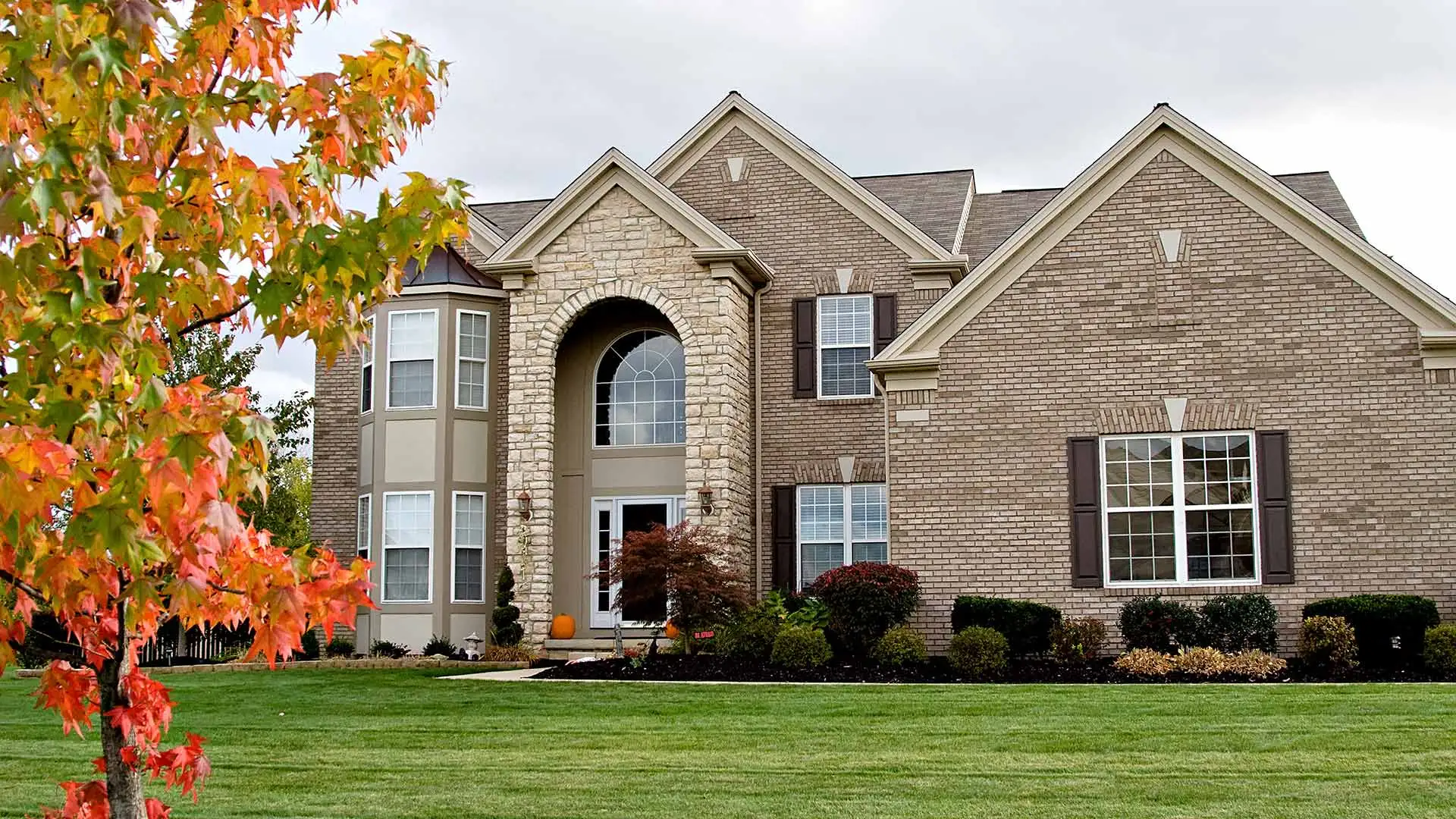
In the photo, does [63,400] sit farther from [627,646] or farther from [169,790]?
[627,646]

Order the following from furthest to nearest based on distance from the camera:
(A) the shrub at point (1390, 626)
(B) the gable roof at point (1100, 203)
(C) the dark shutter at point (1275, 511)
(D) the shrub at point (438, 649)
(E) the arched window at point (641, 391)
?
(E) the arched window at point (641, 391), (D) the shrub at point (438, 649), (B) the gable roof at point (1100, 203), (C) the dark shutter at point (1275, 511), (A) the shrub at point (1390, 626)

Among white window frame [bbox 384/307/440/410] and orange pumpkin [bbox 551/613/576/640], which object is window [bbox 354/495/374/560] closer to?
white window frame [bbox 384/307/440/410]

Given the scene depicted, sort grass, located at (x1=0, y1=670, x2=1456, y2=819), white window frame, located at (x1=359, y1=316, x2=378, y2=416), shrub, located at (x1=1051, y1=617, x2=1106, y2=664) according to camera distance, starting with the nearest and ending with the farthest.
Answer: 1. grass, located at (x1=0, y1=670, x2=1456, y2=819)
2. shrub, located at (x1=1051, y1=617, x2=1106, y2=664)
3. white window frame, located at (x1=359, y1=316, x2=378, y2=416)

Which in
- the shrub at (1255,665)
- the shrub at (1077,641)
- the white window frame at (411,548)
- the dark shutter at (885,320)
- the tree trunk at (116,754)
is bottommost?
the shrub at (1255,665)

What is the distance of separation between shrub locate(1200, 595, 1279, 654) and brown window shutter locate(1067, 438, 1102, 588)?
54.8 inches

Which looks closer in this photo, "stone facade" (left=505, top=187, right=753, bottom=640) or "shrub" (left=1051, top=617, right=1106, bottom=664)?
"shrub" (left=1051, top=617, right=1106, bottom=664)

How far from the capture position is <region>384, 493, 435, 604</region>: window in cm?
2283

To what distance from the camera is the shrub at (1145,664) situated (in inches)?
595

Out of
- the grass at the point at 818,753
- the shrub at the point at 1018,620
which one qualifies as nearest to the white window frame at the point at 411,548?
the grass at the point at 818,753

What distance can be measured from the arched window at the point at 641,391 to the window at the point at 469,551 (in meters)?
2.37

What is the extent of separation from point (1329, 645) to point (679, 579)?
7.51m

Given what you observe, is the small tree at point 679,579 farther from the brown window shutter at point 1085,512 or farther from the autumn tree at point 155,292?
the autumn tree at point 155,292

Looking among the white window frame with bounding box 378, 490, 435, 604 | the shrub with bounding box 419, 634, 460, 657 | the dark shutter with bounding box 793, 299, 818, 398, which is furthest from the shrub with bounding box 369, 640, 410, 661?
the dark shutter with bounding box 793, 299, 818, 398

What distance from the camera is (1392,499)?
1658 cm
